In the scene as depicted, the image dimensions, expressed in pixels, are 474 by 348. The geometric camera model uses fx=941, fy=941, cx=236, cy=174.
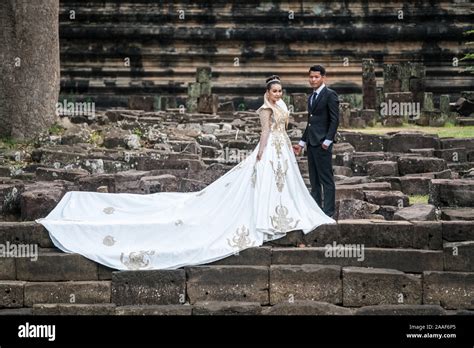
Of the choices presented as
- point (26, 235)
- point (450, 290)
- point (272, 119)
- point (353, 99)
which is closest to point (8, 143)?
point (26, 235)

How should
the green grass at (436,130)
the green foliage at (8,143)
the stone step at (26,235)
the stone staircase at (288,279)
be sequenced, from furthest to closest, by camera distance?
the green grass at (436,130)
the green foliage at (8,143)
the stone step at (26,235)
the stone staircase at (288,279)

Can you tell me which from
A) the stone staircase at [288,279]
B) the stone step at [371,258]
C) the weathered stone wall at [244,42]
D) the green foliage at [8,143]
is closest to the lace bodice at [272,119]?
the stone staircase at [288,279]

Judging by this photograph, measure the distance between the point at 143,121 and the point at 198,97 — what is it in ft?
19.7

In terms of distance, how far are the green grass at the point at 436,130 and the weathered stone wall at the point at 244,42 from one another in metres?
7.01

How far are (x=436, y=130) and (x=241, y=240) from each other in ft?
38.3

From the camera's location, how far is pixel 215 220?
1040 centimetres

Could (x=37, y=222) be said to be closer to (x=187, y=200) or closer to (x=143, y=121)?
(x=187, y=200)

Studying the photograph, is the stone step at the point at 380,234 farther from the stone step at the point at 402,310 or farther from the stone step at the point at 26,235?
the stone step at the point at 26,235

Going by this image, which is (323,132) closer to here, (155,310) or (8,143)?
(155,310)

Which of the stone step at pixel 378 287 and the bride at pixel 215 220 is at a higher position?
the bride at pixel 215 220

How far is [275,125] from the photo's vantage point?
10.5 metres

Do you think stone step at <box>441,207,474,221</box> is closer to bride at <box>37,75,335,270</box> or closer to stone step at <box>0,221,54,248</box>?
bride at <box>37,75,335,270</box>

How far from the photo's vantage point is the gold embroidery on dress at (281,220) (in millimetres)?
10031

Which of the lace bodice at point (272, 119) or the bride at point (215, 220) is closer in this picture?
the bride at point (215, 220)
